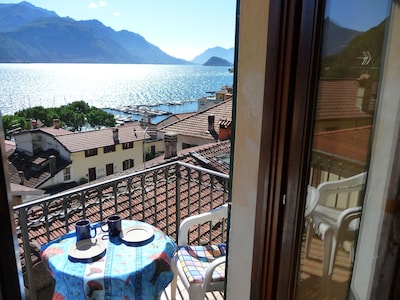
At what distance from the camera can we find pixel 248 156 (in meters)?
1.13

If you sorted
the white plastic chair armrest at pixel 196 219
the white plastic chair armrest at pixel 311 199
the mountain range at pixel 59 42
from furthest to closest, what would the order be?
the mountain range at pixel 59 42 < the white plastic chair armrest at pixel 196 219 < the white plastic chair armrest at pixel 311 199

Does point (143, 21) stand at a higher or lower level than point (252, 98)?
higher

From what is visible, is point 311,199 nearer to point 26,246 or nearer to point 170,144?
point 26,246

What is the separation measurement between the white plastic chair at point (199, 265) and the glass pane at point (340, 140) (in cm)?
91

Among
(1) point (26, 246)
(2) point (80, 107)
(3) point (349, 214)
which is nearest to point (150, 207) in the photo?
(1) point (26, 246)

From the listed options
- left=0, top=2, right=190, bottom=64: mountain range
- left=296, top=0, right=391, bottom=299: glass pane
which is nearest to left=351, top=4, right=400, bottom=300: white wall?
left=296, top=0, right=391, bottom=299: glass pane

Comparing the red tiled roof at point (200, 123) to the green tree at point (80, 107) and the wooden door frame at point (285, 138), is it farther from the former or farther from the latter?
the green tree at point (80, 107)

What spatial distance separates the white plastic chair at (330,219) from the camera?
0.84 metres

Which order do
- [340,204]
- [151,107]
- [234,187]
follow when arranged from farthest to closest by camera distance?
[151,107]
[234,187]
[340,204]

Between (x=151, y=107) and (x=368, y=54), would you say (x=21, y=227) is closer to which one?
(x=368, y=54)

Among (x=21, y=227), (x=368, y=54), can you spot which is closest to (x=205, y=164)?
(x=21, y=227)

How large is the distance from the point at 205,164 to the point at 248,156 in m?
4.63

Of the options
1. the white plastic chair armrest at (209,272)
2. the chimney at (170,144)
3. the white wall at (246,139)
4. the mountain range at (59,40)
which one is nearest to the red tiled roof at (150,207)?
the white plastic chair armrest at (209,272)

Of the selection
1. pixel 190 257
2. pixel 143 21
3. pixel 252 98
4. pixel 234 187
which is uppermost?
pixel 143 21
